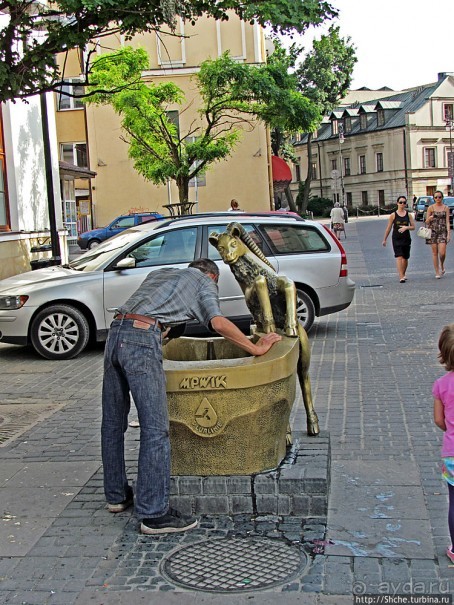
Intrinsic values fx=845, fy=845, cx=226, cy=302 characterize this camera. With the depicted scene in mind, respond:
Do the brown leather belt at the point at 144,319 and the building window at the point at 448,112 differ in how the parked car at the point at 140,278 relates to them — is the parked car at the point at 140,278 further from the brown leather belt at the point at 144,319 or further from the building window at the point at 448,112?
the building window at the point at 448,112

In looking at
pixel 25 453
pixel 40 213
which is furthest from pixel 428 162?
pixel 25 453

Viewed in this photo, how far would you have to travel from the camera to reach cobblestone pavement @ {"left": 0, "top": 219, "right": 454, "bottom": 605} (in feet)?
13.0

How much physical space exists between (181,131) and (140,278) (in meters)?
30.8

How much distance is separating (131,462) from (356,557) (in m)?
2.15

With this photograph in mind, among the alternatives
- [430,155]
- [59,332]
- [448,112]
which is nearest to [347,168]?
[430,155]

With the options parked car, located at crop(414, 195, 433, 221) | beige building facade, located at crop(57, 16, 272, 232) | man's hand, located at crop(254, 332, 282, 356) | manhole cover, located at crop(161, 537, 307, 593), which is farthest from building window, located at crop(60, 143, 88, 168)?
manhole cover, located at crop(161, 537, 307, 593)

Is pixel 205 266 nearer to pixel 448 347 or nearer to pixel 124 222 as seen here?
pixel 448 347

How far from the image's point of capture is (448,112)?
8719 centimetres

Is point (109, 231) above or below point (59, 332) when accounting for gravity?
above

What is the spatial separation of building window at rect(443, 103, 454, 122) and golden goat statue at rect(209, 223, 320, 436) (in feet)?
283

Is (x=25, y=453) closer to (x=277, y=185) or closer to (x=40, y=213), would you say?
(x=40, y=213)

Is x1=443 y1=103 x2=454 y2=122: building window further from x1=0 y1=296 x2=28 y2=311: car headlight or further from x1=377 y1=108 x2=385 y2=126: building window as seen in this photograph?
x1=0 y1=296 x2=28 y2=311: car headlight

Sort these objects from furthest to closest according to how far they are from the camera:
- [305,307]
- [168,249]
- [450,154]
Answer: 1. [450,154]
2. [305,307]
3. [168,249]

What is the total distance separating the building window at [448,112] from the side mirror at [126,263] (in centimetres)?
8164
